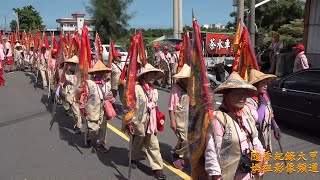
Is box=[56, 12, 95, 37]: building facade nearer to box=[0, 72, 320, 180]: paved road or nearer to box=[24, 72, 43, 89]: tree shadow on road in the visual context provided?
box=[24, 72, 43, 89]: tree shadow on road

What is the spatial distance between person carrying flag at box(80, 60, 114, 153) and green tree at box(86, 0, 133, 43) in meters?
31.8

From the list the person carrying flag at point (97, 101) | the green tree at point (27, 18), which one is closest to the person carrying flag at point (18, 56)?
the person carrying flag at point (97, 101)

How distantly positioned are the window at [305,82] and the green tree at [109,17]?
31454 mm

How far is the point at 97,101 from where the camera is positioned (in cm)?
667

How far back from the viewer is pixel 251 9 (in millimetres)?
14242

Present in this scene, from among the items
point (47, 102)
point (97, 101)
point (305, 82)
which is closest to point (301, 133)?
point (305, 82)

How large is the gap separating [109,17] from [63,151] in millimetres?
32486

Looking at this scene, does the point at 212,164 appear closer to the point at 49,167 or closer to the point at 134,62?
the point at 134,62

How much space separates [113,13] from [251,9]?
26115mm

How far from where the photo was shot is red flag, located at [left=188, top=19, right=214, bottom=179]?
3.11 metres

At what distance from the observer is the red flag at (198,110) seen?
10.2 ft

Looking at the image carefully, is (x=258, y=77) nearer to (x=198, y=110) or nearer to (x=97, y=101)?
(x=198, y=110)

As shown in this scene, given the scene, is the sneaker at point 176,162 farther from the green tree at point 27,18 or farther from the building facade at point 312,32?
the green tree at point 27,18

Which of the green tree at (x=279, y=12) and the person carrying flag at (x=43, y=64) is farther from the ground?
the green tree at (x=279, y=12)
